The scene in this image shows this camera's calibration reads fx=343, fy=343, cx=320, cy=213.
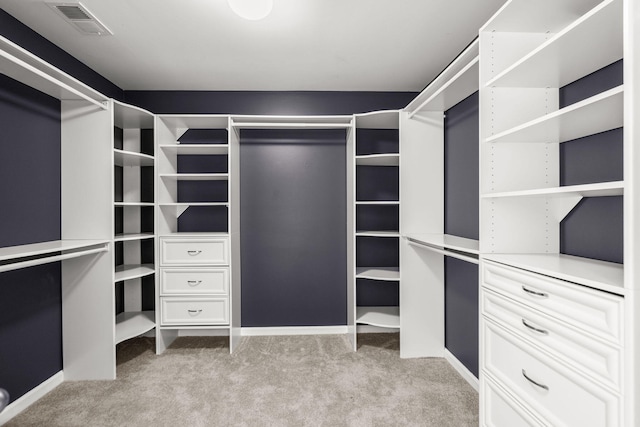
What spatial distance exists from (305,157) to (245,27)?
1464mm

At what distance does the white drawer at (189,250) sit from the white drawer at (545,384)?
2.21 metres

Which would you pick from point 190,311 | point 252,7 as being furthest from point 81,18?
point 190,311

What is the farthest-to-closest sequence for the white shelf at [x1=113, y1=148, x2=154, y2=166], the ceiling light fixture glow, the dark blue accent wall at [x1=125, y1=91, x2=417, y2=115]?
the dark blue accent wall at [x1=125, y1=91, x2=417, y2=115]
the white shelf at [x1=113, y1=148, x2=154, y2=166]
the ceiling light fixture glow

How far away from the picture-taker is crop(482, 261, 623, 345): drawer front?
3.37 ft

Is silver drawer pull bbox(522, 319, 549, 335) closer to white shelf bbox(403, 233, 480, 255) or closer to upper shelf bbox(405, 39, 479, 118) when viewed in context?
white shelf bbox(403, 233, 480, 255)

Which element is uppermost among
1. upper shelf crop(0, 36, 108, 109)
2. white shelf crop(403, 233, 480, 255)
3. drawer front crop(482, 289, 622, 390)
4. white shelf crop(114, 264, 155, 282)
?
upper shelf crop(0, 36, 108, 109)

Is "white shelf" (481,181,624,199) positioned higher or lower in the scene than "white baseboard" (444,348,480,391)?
higher

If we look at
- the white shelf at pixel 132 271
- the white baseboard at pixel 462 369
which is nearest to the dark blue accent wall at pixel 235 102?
the white shelf at pixel 132 271

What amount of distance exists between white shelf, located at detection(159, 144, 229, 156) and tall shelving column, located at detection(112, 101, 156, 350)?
8.2 inches

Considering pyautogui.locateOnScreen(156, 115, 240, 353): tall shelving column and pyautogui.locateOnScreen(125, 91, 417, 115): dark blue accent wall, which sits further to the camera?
pyautogui.locateOnScreen(125, 91, 417, 115): dark blue accent wall

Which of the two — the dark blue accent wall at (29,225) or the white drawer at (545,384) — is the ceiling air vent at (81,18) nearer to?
the dark blue accent wall at (29,225)

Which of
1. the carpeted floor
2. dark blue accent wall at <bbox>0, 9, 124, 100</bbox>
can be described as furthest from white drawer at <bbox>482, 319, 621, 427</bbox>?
dark blue accent wall at <bbox>0, 9, 124, 100</bbox>

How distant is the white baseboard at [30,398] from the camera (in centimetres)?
210

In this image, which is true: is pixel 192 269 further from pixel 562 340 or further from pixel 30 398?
pixel 562 340
